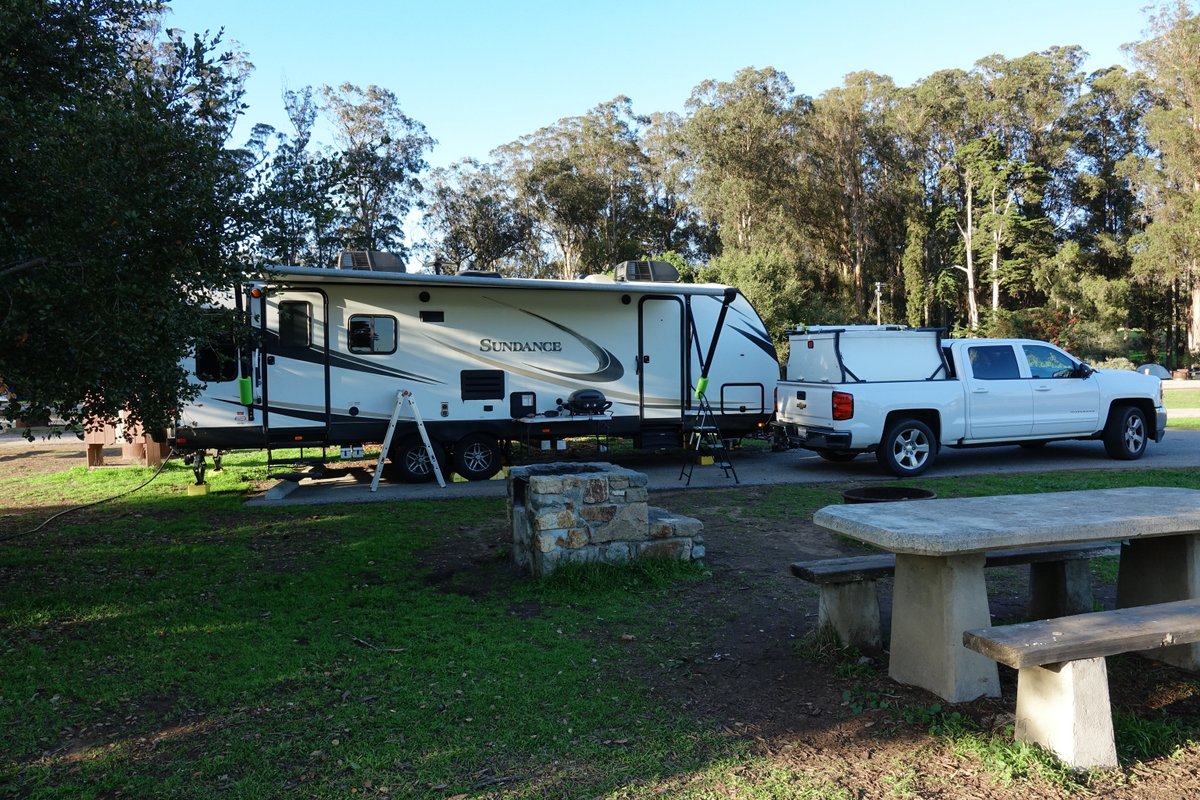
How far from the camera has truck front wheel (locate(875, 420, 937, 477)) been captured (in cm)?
1117

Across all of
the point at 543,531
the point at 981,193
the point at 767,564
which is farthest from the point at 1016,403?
the point at 981,193

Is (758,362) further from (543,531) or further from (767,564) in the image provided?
(543,531)

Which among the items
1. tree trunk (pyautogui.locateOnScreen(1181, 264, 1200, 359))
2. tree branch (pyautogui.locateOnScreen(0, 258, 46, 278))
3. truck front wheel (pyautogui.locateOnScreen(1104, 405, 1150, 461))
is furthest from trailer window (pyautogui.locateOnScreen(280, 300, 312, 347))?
tree trunk (pyautogui.locateOnScreen(1181, 264, 1200, 359))

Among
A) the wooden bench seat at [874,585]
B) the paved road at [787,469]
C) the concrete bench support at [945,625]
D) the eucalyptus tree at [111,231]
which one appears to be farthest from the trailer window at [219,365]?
the concrete bench support at [945,625]

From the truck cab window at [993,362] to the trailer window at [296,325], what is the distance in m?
8.59

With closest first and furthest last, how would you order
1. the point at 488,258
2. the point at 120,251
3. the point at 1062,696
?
the point at 1062,696 → the point at 120,251 → the point at 488,258

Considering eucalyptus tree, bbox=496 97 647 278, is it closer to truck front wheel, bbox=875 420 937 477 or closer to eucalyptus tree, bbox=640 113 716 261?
eucalyptus tree, bbox=640 113 716 261

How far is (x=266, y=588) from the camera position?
610 centimetres

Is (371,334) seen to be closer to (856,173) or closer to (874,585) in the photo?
(874,585)

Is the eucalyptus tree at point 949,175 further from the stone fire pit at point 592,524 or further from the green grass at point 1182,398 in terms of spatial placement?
the stone fire pit at point 592,524

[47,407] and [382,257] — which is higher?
[382,257]

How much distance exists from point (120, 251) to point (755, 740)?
4149 mm

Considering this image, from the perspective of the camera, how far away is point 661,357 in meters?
12.3

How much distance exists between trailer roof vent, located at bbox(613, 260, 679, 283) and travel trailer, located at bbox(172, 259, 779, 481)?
0.04 m
